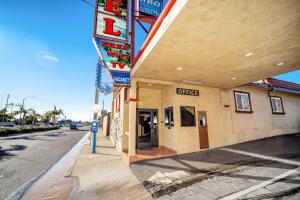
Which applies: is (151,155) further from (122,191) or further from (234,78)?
(234,78)

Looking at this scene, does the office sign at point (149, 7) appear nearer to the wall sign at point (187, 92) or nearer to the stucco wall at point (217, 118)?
the stucco wall at point (217, 118)

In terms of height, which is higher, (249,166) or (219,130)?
(219,130)

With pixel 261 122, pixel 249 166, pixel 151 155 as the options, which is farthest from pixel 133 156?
pixel 261 122

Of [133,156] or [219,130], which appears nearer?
[133,156]

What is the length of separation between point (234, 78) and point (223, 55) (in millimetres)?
3146

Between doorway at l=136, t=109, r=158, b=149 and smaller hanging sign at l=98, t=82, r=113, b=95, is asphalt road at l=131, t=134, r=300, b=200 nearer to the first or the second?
doorway at l=136, t=109, r=158, b=149

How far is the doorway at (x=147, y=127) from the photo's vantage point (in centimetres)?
852

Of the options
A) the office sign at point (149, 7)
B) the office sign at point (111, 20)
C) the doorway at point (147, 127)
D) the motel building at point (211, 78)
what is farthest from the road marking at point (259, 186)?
the office sign at point (149, 7)

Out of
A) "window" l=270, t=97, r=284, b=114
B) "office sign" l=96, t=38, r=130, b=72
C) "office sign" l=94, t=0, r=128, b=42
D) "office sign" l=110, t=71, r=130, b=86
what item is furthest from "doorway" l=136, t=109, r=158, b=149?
"window" l=270, t=97, r=284, b=114

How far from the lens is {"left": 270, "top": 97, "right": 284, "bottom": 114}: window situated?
35.0 ft

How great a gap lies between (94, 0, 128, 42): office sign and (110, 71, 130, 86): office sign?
139 centimetres

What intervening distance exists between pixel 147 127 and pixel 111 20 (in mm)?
6105

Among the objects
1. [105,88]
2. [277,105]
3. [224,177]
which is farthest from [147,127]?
[277,105]

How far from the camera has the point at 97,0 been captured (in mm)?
5531
